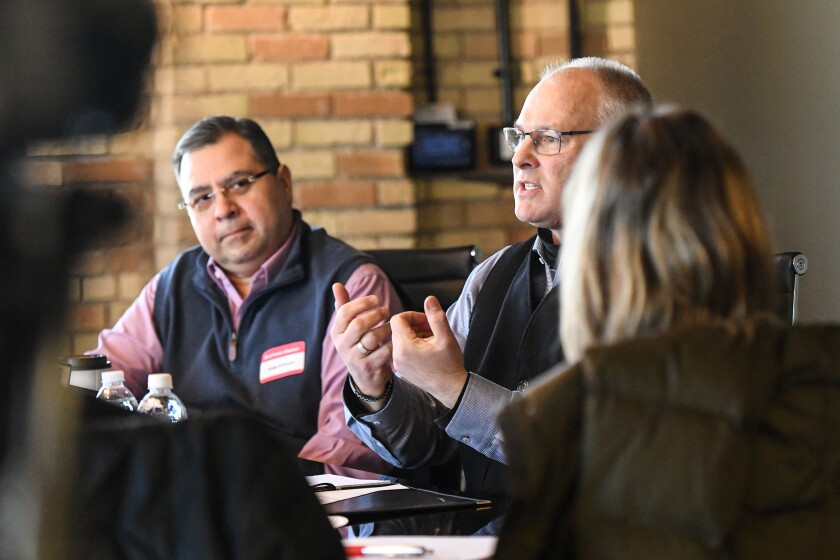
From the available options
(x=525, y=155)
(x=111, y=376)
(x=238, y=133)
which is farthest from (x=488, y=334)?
(x=238, y=133)

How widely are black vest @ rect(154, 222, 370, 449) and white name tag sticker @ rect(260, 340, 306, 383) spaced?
0.04 feet

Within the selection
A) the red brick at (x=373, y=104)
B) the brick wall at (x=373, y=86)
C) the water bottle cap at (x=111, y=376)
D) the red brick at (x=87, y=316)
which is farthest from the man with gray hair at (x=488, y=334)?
the red brick at (x=373, y=104)

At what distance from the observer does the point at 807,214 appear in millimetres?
3352

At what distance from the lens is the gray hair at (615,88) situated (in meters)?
2.17

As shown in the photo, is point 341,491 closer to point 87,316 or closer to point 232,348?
point 232,348

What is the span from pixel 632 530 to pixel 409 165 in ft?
10.7

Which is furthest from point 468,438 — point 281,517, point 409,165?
point 409,165

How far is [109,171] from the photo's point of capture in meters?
0.53

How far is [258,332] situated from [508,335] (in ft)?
2.55

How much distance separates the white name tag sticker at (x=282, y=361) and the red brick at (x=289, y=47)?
4.74 feet

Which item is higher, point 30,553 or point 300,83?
point 300,83

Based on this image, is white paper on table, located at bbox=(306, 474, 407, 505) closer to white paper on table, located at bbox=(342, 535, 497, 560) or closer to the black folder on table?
the black folder on table

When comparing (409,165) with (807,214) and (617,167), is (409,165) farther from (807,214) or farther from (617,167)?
(617,167)

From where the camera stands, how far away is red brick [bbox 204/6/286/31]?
3645 mm
